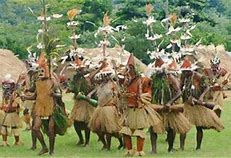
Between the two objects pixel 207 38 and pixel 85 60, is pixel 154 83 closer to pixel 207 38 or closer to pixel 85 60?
pixel 85 60

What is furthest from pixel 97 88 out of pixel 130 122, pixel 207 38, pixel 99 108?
pixel 207 38

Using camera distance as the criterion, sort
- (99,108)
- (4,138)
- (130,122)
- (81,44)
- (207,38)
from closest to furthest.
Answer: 1. (130,122)
2. (99,108)
3. (4,138)
4. (81,44)
5. (207,38)

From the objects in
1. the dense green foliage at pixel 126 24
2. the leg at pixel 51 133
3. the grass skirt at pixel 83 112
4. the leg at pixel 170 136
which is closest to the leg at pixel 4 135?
the grass skirt at pixel 83 112

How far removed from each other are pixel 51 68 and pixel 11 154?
1.57m

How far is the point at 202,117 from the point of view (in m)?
13.7

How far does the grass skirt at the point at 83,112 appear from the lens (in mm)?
14531

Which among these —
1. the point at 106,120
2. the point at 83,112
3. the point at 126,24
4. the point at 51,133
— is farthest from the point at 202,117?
the point at 126,24

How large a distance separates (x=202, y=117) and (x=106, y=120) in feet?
5.22

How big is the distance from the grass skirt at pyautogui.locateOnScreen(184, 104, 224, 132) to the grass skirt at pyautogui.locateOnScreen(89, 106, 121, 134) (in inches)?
45.7

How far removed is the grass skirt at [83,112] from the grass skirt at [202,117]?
1808mm

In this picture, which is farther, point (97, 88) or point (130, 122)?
point (97, 88)

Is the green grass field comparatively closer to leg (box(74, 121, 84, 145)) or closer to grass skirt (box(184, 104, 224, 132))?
leg (box(74, 121, 84, 145))

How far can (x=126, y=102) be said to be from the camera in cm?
1297

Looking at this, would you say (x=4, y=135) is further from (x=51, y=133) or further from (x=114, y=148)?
(x=114, y=148)
